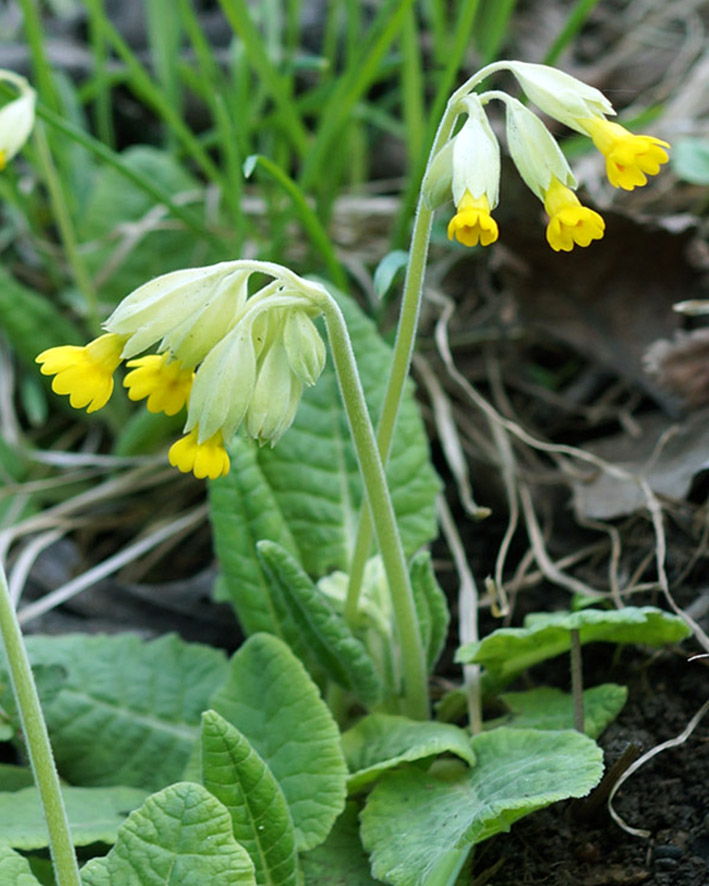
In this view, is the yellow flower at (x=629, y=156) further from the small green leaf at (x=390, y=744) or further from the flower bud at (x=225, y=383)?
the small green leaf at (x=390, y=744)

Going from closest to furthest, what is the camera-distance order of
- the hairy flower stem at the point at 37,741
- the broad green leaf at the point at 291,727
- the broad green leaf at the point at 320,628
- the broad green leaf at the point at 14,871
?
the hairy flower stem at the point at 37,741 → the broad green leaf at the point at 14,871 → the broad green leaf at the point at 291,727 → the broad green leaf at the point at 320,628

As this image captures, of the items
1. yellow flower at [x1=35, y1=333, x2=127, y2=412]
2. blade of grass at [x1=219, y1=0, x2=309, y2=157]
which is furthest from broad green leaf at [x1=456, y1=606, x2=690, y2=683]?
blade of grass at [x1=219, y1=0, x2=309, y2=157]

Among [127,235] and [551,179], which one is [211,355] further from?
[127,235]

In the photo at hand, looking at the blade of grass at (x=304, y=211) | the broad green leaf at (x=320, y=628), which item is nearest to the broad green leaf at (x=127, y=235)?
the blade of grass at (x=304, y=211)

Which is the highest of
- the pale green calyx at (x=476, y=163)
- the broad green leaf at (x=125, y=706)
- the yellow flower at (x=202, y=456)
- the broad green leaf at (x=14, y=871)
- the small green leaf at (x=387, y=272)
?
the pale green calyx at (x=476, y=163)

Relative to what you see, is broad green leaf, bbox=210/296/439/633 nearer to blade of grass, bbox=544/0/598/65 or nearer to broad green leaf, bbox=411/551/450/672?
broad green leaf, bbox=411/551/450/672

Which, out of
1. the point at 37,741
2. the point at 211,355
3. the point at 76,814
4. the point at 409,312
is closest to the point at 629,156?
the point at 409,312

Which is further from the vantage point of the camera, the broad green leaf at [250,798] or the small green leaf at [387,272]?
the small green leaf at [387,272]
